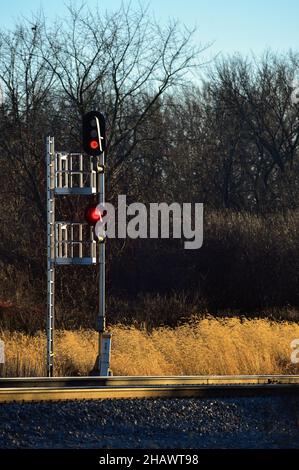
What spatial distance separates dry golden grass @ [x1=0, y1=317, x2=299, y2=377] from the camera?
44.9 feet

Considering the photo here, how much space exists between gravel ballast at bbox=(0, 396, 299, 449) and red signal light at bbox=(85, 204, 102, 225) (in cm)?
377

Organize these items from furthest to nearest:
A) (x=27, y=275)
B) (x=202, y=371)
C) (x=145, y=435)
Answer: (x=27, y=275) < (x=202, y=371) < (x=145, y=435)

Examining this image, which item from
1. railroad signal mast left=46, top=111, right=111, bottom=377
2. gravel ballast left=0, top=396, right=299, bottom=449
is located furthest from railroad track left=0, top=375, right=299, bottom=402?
railroad signal mast left=46, top=111, right=111, bottom=377

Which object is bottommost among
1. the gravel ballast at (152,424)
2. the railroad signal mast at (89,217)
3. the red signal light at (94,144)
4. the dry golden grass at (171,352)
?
the dry golden grass at (171,352)

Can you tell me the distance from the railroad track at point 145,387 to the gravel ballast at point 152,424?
34cm

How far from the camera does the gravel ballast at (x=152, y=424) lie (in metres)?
7.98

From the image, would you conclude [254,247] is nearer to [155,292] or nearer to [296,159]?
[155,292]

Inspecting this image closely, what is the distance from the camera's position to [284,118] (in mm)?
44844

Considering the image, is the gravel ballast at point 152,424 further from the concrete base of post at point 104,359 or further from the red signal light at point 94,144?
the red signal light at point 94,144

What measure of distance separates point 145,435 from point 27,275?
1855cm

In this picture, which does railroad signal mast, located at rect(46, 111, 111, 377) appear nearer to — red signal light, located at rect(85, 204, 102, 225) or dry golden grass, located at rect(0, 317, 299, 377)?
red signal light, located at rect(85, 204, 102, 225)
